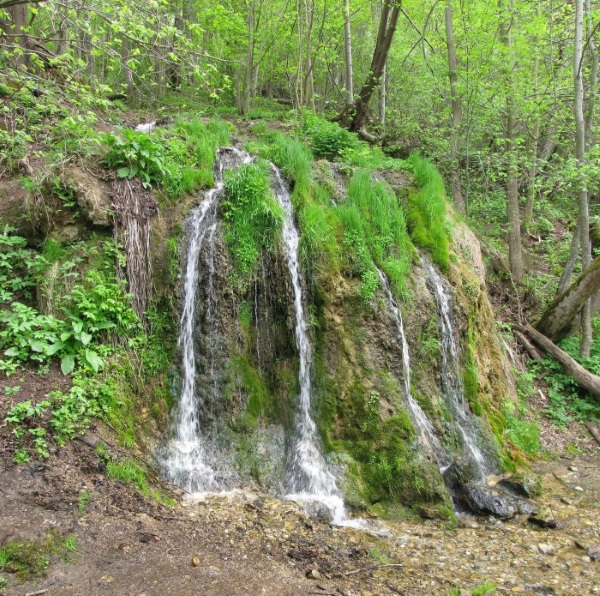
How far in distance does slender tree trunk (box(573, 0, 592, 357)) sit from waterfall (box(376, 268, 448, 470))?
13.8 ft

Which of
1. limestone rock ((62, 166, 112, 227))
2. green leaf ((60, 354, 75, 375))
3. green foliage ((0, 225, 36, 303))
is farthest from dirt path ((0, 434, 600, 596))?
limestone rock ((62, 166, 112, 227))

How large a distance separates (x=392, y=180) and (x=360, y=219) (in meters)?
2.27

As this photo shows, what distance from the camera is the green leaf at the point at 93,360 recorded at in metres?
4.92

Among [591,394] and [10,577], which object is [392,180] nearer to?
[591,394]

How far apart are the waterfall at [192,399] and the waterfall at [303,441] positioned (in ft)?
3.20

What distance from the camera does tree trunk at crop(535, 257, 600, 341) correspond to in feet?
28.7

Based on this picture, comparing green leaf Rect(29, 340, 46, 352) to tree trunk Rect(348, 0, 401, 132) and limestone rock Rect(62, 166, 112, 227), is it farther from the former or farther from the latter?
tree trunk Rect(348, 0, 401, 132)

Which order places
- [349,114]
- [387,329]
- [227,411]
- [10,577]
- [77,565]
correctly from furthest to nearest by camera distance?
1. [349,114]
2. [387,329]
3. [227,411]
4. [77,565]
5. [10,577]

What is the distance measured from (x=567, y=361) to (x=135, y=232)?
8.43 metres

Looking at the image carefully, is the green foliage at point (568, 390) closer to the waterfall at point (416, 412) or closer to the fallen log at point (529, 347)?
the fallen log at point (529, 347)

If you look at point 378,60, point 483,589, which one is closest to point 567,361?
point 483,589

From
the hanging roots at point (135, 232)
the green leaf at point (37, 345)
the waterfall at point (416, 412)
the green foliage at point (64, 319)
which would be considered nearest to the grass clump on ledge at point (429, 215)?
the waterfall at point (416, 412)

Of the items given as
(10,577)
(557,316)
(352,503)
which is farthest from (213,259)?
(557,316)

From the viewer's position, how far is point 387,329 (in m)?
6.32
